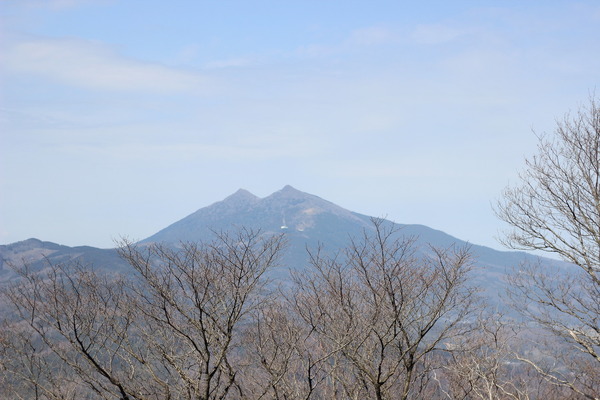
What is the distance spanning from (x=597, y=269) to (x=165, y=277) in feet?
38.9

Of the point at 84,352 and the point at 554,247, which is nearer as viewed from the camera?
the point at 84,352

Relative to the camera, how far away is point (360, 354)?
15883 mm

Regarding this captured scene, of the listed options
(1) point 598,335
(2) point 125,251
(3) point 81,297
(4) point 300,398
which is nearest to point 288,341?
(4) point 300,398

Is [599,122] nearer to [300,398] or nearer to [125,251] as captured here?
[300,398]

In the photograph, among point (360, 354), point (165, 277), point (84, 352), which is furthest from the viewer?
point (360, 354)

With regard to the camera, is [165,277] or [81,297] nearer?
[165,277]

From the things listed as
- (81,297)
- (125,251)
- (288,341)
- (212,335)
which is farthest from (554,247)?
(81,297)

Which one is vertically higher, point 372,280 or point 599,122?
point 599,122

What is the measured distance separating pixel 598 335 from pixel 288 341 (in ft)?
27.3

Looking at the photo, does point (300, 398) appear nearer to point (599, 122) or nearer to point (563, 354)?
point (563, 354)

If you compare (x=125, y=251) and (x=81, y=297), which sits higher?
(x=125, y=251)

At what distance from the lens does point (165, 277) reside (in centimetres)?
1492

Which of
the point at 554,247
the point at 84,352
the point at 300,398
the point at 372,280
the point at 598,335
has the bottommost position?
the point at 300,398

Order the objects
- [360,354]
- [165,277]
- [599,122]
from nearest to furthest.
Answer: [165,277] → [360,354] → [599,122]
